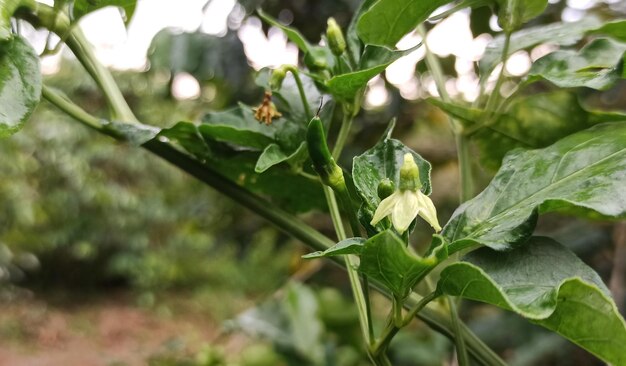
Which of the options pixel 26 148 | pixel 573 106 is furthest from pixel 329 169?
pixel 26 148

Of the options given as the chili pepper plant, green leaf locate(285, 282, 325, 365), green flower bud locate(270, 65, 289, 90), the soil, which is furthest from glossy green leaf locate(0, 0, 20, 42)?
the soil

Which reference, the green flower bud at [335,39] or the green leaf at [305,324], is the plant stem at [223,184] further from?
the green leaf at [305,324]

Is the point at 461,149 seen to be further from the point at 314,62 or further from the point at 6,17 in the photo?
the point at 6,17

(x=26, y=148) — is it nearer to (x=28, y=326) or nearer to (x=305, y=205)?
(x=28, y=326)

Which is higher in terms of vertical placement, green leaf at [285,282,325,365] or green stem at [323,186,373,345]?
green leaf at [285,282,325,365]

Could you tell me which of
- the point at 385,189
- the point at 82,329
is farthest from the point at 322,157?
the point at 82,329

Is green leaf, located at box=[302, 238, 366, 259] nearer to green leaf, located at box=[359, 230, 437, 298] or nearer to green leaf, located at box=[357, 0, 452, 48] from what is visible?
green leaf, located at box=[359, 230, 437, 298]
